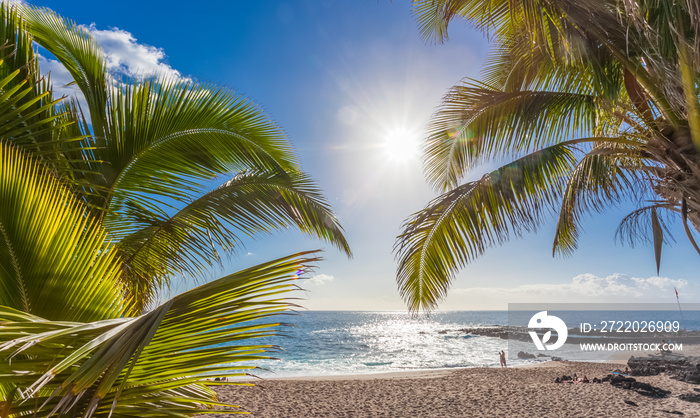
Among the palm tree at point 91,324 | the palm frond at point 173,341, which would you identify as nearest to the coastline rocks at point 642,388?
the palm tree at point 91,324

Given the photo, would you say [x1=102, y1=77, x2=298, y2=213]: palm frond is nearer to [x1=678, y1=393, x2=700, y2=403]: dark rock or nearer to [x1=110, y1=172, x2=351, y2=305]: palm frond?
[x1=110, y1=172, x2=351, y2=305]: palm frond

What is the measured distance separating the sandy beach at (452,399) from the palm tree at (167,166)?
5.08 meters

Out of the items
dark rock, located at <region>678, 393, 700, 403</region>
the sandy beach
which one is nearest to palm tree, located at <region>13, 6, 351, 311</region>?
the sandy beach

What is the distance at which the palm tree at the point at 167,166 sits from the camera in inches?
147

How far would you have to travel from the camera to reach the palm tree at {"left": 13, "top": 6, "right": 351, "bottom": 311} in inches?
147

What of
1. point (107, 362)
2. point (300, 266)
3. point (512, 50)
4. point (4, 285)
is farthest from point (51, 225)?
point (512, 50)

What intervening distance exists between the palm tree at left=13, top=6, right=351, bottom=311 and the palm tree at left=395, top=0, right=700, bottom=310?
5.16ft

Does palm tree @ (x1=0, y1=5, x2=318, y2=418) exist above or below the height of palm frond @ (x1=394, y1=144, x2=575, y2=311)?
below

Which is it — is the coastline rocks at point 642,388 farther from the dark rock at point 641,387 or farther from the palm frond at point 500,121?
the palm frond at point 500,121

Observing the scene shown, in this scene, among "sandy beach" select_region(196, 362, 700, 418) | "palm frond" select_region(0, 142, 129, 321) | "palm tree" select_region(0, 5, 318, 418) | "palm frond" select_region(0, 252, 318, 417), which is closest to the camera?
"palm tree" select_region(0, 5, 318, 418)

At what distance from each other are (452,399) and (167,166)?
8.78 m

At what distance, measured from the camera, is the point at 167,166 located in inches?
161

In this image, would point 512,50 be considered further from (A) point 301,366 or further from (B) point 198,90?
(A) point 301,366

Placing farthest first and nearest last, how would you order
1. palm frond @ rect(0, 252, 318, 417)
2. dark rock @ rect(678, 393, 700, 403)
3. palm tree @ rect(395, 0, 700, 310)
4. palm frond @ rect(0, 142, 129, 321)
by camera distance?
1. dark rock @ rect(678, 393, 700, 403)
2. palm tree @ rect(395, 0, 700, 310)
3. palm frond @ rect(0, 142, 129, 321)
4. palm frond @ rect(0, 252, 318, 417)
